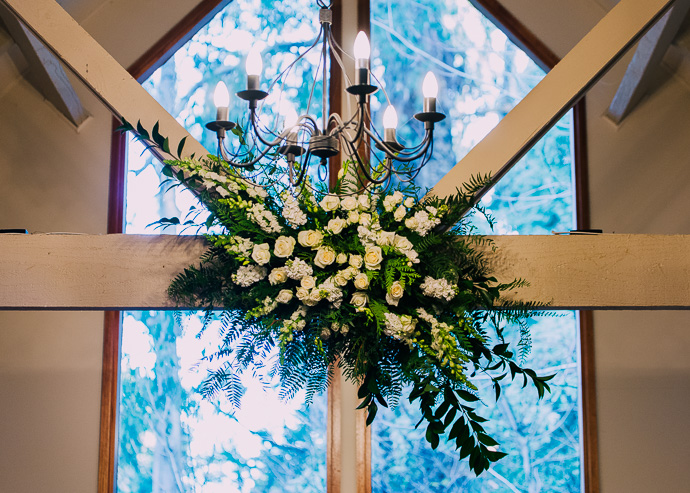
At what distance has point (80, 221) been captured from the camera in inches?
132

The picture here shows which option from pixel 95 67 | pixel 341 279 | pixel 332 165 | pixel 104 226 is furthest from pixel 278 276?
pixel 104 226

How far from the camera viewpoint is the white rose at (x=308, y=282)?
1.50 meters

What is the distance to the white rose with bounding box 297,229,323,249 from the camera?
1.55m

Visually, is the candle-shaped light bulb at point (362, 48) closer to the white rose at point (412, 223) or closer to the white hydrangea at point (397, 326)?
the white rose at point (412, 223)

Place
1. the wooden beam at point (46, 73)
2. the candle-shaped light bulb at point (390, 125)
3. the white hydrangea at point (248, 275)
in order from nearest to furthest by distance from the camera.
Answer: the white hydrangea at point (248, 275) → the candle-shaped light bulb at point (390, 125) → the wooden beam at point (46, 73)

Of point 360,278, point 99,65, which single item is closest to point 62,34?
point 99,65

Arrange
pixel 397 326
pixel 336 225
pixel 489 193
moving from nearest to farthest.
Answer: pixel 397 326
pixel 336 225
pixel 489 193

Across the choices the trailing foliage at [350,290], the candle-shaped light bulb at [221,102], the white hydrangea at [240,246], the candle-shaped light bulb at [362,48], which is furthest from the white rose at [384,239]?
the candle-shaped light bulb at [221,102]

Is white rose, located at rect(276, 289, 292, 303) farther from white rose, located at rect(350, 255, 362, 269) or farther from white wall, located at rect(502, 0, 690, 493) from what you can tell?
white wall, located at rect(502, 0, 690, 493)

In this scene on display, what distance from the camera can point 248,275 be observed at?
5.16ft

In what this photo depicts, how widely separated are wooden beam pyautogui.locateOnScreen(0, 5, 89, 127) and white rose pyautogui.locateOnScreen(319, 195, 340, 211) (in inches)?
82.0

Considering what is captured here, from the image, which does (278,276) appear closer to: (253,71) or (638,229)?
(253,71)

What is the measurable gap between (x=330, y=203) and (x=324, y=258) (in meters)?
0.17

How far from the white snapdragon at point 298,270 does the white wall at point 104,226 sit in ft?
6.97
